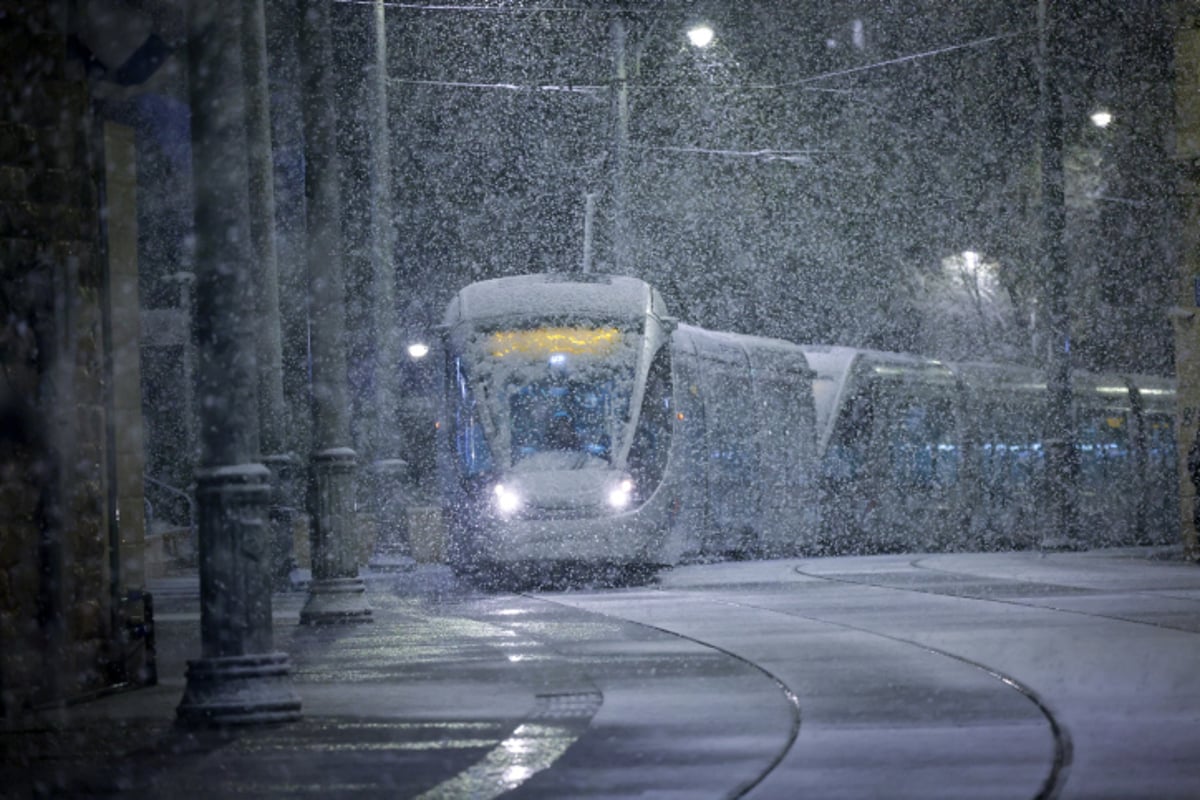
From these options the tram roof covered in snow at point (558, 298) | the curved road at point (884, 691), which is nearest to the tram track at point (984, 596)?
the curved road at point (884, 691)

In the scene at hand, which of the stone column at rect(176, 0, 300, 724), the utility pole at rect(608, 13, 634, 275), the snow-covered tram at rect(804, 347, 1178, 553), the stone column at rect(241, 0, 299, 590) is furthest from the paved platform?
the utility pole at rect(608, 13, 634, 275)

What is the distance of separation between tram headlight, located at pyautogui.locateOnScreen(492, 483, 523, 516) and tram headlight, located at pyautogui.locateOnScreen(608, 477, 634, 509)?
1.02 m

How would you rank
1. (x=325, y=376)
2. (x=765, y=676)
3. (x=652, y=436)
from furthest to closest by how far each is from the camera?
(x=652, y=436), (x=325, y=376), (x=765, y=676)

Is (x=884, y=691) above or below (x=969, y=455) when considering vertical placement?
below

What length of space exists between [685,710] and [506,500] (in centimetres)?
1207

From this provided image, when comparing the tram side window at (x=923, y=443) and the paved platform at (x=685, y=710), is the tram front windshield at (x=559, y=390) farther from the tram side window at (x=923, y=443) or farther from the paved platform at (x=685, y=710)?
the tram side window at (x=923, y=443)

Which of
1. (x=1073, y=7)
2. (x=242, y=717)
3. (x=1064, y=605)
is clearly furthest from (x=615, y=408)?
(x=1073, y=7)

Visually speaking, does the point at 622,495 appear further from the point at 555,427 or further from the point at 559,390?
the point at 559,390

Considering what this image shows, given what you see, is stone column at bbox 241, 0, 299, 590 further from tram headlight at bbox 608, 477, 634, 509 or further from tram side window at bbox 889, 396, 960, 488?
tram side window at bbox 889, 396, 960, 488

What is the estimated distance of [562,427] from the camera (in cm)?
2280

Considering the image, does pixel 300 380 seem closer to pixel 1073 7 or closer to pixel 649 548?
pixel 649 548

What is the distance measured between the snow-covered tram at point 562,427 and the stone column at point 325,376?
189 inches

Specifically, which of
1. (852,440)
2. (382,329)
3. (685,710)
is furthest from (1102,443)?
(685,710)

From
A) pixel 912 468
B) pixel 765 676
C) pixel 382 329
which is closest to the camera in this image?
pixel 765 676
